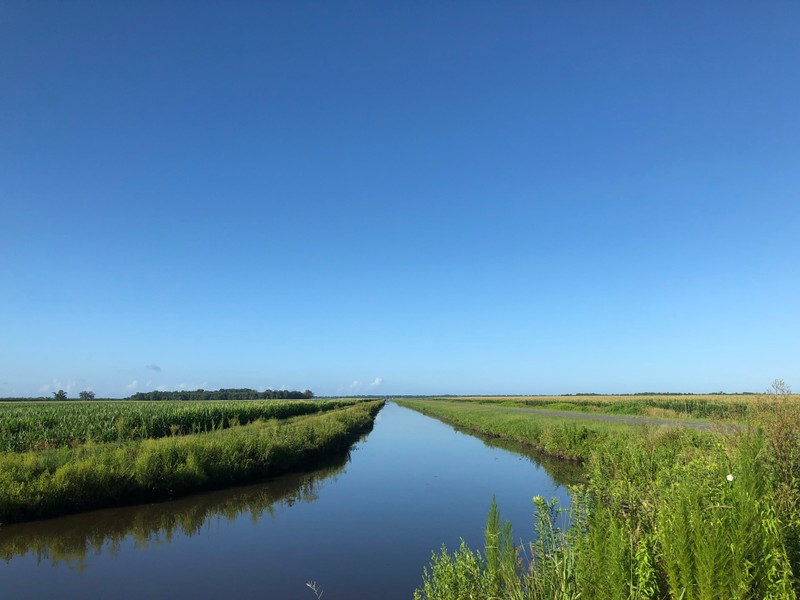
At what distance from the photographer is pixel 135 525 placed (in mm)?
12023

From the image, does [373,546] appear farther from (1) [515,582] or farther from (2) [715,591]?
(2) [715,591]

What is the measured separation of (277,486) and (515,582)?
47.1 feet

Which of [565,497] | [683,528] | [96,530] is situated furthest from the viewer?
[565,497]

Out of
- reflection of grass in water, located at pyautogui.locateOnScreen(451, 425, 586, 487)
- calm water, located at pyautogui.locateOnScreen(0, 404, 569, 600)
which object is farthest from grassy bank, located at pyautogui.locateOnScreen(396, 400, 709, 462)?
calm water, located at pyautogui.locateOnScreen(0, 404, 569, 600)

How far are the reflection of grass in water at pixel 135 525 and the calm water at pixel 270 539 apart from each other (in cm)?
3

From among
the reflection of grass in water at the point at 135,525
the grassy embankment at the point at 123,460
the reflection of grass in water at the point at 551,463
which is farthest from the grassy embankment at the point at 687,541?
the grassy embankment at the point at 123,460

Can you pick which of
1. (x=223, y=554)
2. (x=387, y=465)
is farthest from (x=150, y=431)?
(x=223, y=554)

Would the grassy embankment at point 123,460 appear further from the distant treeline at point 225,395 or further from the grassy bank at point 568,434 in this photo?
the distant treeline at point 225,395

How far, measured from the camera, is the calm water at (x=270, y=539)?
8422 mm

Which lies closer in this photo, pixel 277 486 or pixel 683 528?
pixel 683 528

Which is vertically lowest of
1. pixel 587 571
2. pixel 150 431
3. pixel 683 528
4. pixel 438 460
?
pixel 438 460

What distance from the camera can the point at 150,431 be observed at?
24.2 m

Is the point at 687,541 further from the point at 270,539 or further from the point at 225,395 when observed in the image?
the point at 225,395

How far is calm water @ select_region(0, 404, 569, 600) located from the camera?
8.42 meters
